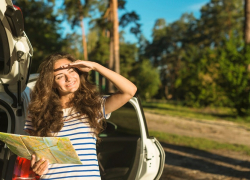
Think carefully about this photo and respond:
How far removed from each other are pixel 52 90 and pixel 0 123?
1.08 m

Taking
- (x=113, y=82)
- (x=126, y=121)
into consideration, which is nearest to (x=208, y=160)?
(x=126, y=121)

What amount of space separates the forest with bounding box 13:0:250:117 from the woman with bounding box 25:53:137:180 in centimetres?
66

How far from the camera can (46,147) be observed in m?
1.69

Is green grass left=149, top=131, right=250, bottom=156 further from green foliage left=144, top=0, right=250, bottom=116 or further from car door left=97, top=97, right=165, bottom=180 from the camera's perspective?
green foliage left=144, top=0, right=250, bottom=116

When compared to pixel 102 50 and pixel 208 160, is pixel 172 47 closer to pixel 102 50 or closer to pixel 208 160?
pixel 102 50

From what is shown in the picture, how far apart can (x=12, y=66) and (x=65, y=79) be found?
1.77 feet

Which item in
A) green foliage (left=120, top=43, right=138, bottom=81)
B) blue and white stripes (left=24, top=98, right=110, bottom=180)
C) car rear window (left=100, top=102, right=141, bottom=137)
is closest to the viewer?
blue and white stripes (left=24, top=98, right=110, bottom=180)

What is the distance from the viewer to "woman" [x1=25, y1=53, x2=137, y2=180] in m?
1.88

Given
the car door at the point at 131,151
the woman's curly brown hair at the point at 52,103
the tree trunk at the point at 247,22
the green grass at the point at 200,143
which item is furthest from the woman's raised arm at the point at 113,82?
the tree trunk at the point at 247,22

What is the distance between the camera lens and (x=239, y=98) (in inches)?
541

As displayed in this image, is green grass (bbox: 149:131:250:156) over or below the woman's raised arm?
below

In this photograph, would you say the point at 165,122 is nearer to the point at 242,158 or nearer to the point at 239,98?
the point at 239,98

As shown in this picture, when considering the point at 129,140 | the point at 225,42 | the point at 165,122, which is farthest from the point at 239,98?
the point at 129,140

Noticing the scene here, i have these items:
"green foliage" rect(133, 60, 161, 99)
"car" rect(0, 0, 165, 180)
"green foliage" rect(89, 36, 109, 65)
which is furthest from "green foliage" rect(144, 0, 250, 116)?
"car" rect(0, 0, 165, 180)
